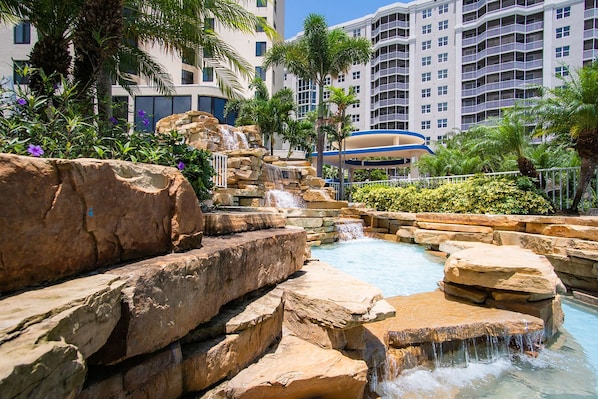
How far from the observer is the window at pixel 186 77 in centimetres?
2708

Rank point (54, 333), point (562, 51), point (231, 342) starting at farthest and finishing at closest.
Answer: point (562, 51)
point (231, 342)
point (54, 333)

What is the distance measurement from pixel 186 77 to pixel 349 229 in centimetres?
2210

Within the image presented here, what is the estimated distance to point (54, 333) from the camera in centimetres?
129

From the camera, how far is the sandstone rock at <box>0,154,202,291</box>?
1.57 m

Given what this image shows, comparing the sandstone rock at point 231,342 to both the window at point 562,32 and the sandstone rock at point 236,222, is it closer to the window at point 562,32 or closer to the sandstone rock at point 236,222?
the sandstone rock at point 236,222

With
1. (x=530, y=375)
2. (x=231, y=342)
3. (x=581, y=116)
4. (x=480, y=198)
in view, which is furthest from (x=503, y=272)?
(x=581, y=116)

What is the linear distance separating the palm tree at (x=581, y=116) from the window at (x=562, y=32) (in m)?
44.0

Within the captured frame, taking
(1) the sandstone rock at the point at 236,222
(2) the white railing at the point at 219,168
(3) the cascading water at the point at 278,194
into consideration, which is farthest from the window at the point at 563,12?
(1) the sandstone rock at the point at 236,222

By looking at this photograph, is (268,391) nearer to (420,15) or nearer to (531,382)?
(531,382)

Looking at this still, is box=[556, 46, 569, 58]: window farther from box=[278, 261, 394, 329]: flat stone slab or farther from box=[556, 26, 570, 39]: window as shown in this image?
box=[278, 261, 394, 329]: flat stone slab

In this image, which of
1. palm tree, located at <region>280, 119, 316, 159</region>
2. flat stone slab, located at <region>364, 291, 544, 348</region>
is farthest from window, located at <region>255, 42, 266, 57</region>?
flat stone slab, located at <region>364, 291, 544, 348</region>

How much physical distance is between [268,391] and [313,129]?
3014cm

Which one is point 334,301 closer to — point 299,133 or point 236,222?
point 236,222

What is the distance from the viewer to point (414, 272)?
7.52 meters
